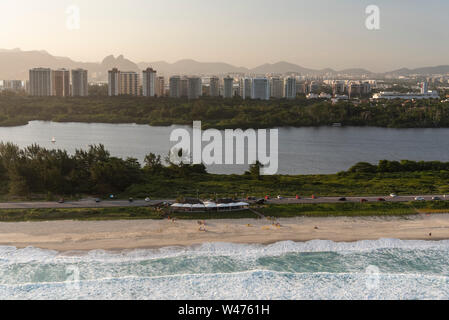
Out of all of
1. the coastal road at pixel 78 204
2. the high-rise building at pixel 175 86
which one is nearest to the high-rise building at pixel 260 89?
the high-rise building at pixel 175 86

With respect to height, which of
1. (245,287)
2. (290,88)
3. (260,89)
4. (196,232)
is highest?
(290,88)

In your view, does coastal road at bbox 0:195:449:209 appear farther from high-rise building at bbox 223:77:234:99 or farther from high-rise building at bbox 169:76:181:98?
high-rise building at bbox 223:77:234:99

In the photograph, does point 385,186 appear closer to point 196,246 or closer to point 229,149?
point 196,246

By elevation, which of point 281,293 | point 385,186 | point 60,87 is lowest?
point 281,293

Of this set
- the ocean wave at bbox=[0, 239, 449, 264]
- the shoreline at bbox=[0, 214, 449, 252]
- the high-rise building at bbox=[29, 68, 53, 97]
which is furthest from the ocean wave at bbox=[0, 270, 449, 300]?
the high-rise building at bbox=[29, 68, 53, 97]

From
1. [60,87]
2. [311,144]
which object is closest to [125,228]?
[311,144]

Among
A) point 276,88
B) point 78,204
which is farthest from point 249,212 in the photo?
point 276,88

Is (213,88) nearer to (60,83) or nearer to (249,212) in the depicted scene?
(60,83)
